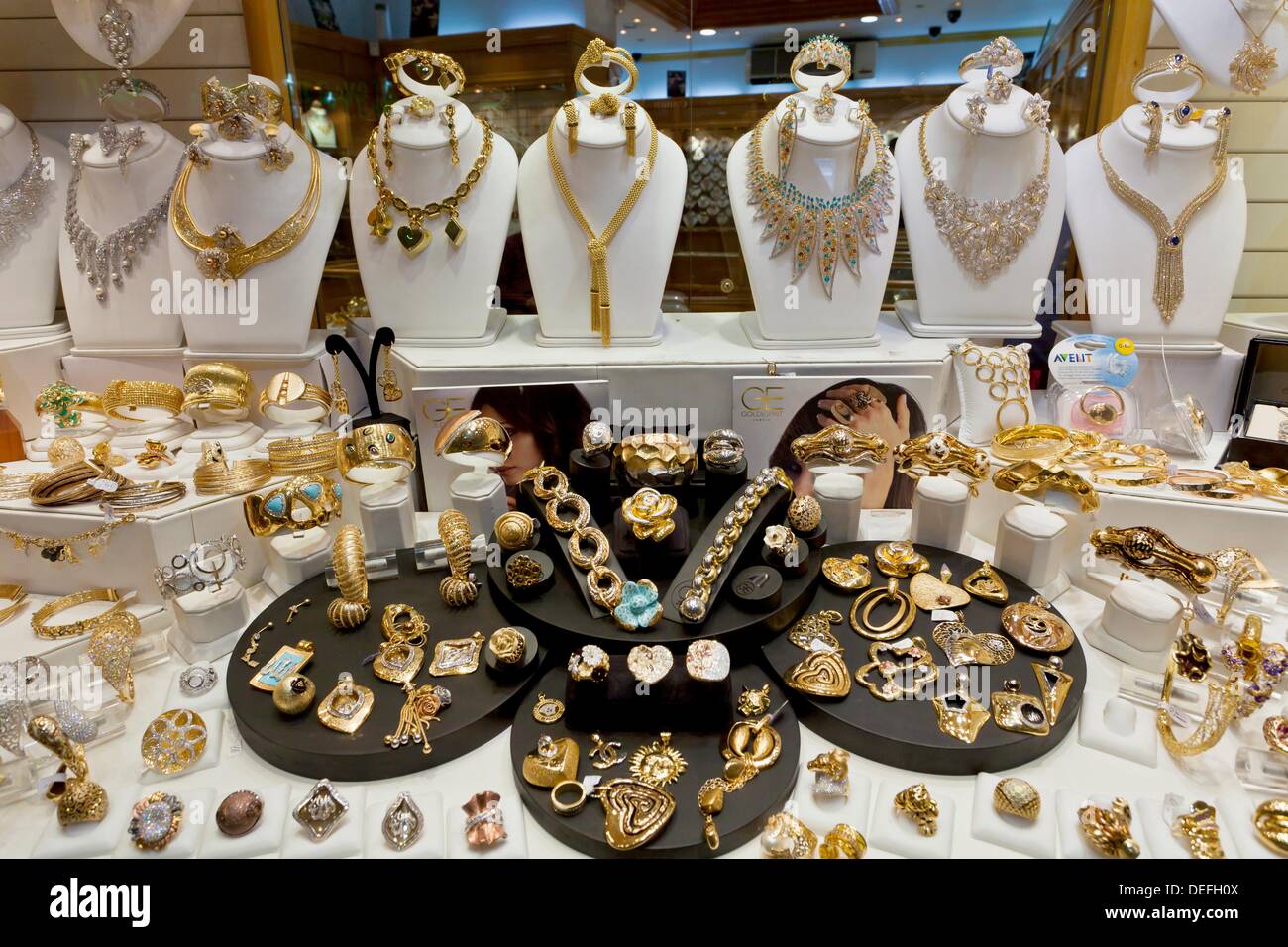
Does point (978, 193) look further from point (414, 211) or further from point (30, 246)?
point (30, 246)

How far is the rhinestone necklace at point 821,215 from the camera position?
7.36 feet

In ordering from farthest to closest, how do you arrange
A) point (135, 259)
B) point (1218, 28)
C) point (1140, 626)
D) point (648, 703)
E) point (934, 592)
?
1. point (135, 259)
2. point (1218, 28)
3. point (934, 592)
4. point (1140, 626)
5. point (648, 703)

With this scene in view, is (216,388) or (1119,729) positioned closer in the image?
(1119,729)

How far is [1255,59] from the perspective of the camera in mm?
2164

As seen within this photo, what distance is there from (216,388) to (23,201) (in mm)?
1067

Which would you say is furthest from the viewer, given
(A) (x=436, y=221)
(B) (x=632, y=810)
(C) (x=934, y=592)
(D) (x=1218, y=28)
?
(A) (x=436, y=221)

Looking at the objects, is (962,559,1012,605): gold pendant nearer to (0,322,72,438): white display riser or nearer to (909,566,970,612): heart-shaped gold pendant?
(909,566,970,612): heart-shaped gold pendant

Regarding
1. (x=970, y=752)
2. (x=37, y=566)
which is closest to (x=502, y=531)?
(x=970, y=752)

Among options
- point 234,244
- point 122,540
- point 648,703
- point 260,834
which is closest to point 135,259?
point 234,244

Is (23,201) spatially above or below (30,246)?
above

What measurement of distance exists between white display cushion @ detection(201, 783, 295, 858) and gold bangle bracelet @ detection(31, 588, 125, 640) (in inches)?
27.7

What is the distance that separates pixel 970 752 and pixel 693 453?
2.97 ft

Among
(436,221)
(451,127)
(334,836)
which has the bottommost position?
(334,836)
